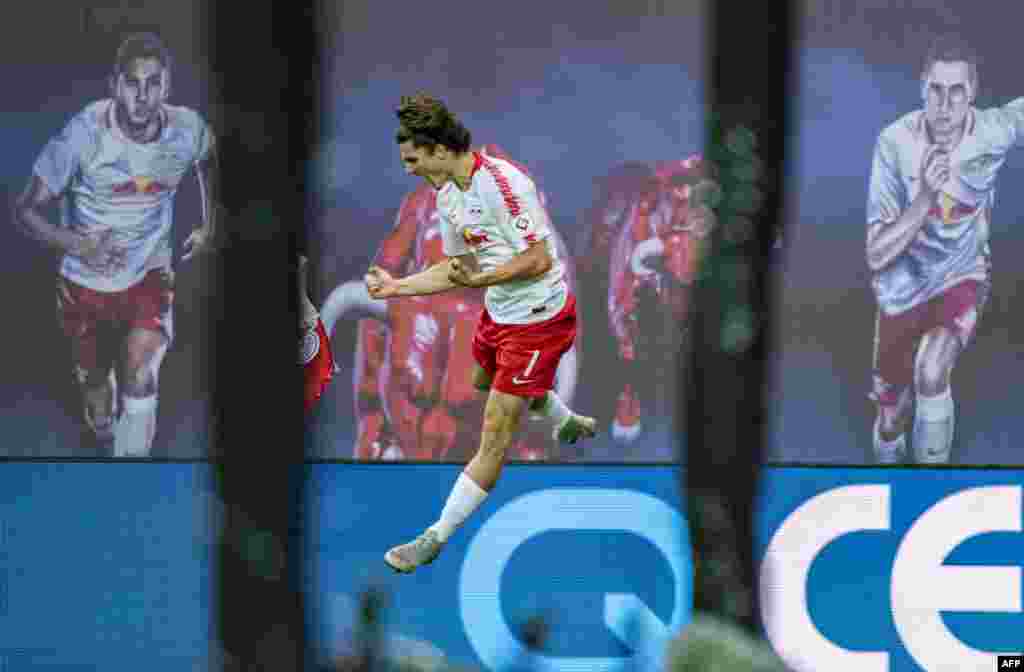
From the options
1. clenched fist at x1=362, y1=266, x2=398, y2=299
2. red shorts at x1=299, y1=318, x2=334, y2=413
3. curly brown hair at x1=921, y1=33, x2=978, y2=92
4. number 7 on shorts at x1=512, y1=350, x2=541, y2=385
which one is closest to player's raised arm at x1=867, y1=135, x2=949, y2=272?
curly brown hair at x1=921, y1=33, x2=978, y2=92

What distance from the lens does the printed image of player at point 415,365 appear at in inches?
237

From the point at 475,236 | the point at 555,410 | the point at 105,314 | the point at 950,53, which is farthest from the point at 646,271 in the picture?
the point at 105,314

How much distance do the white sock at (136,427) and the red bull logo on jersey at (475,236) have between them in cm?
182

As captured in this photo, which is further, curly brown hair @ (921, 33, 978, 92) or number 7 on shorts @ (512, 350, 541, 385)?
curly brown hair @ (921, 33, 978, 92)

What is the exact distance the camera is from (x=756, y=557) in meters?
2.65

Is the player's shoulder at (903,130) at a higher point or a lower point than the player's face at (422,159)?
higher

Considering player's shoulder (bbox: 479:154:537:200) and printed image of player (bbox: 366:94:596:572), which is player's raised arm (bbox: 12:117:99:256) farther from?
player's shoulder (bbox: 479:154:537:200)

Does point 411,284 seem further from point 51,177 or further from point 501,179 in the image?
point 51,177

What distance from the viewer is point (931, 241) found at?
5.97 m

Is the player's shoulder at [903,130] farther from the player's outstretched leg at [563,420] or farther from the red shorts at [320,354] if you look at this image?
the red shorts at [320,354]

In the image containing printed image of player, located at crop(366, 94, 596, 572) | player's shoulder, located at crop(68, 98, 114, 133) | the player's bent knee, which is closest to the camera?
printed image of player, located at crop(366, 94, 596, 572)

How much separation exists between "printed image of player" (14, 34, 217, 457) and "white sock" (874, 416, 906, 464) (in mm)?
2443

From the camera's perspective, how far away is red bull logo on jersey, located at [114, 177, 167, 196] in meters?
6.08

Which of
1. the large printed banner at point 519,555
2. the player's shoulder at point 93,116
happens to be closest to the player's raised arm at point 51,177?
the player's shoulder at point 93,116
